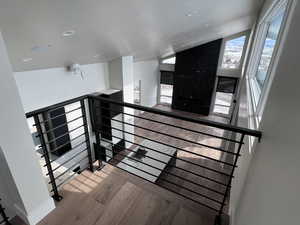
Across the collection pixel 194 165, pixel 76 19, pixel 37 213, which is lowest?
pixel 194 165

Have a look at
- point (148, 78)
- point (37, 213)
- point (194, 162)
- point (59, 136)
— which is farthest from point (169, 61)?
point (37, 213)

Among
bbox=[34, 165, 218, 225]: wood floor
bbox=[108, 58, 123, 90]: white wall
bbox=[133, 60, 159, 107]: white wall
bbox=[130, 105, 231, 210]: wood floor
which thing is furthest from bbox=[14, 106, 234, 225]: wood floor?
bbox=[133, 60, 159, 107]: white wall

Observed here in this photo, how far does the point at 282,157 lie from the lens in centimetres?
70

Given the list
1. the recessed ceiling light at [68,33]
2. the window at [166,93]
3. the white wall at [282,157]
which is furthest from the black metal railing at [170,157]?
the window at [166,93]

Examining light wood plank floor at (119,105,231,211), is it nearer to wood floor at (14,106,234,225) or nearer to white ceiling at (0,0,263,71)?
wood floor at (14,106,234,225)

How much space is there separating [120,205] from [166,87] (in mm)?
7936

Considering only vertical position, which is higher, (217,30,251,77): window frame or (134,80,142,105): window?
(217,30,251,77): window frame

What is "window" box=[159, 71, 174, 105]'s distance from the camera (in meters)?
8.84

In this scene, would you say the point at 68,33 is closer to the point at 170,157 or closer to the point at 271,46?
the point at 271,46

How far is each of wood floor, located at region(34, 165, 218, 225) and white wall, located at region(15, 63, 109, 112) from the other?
2281 mm

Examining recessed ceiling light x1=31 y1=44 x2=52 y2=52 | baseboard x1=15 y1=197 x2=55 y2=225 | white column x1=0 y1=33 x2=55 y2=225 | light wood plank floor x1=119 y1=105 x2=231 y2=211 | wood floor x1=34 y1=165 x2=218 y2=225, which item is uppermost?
recessed ceiling light x1=31 y1=44 x2=52 y2=52

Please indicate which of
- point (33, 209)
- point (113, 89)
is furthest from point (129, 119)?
point (33, 209)

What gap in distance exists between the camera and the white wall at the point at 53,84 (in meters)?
3.14

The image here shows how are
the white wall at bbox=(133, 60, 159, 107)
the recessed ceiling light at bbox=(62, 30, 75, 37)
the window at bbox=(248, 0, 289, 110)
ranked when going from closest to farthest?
the window at bbox=(248, 0, 289, 110) < the recessed ceiling light at bbox=(62, 30, 75, 37) < the white wall at bbox=(133, 60, 159, 107)
